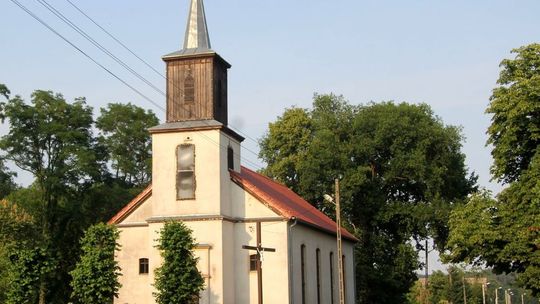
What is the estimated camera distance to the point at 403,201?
56.5 meters

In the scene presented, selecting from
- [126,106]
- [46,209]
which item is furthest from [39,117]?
[126,106]

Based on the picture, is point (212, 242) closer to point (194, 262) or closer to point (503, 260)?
point (194, 262)

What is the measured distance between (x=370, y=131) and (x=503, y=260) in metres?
22.4

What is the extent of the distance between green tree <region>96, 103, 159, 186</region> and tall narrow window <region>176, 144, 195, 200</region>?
84.3ft

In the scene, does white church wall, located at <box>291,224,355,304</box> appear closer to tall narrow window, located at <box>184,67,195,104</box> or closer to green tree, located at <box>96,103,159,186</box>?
tall narrow window, located at <box>184,67,195,104</box>

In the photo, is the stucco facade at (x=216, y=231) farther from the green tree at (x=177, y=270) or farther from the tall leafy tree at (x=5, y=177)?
the tall leafy tree at (x=5, y=177)

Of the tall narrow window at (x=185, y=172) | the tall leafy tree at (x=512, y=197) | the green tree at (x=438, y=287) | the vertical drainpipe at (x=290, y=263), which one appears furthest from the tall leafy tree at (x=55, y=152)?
the green tree at (x=438, y=287)

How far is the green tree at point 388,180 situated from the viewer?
5325cm

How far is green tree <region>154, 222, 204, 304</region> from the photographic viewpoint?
98.4ft

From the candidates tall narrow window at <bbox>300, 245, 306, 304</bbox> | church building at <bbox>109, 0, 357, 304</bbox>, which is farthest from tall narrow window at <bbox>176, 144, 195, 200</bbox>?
tall narrow window at <bbox>300, 245, 306, 304</bbox>

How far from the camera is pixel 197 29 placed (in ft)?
122

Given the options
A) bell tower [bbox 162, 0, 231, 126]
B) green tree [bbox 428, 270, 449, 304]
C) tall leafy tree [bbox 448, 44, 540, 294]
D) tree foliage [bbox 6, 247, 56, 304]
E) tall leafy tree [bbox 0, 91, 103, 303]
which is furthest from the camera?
green tree [bbox 428, 270, 449, 304]

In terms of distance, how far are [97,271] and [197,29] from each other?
13503 mm

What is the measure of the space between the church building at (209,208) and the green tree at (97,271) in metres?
3.78
